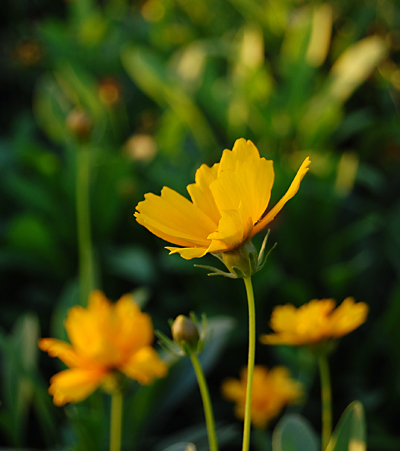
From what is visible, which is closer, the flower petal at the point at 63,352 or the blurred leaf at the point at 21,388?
the flower petal at the point at 63,352

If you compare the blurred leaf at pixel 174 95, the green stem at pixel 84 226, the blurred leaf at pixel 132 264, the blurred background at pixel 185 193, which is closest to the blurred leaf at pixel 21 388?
the blurred background at pixel 185 193

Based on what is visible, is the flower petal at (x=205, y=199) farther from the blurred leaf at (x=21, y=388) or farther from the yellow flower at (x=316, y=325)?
the blurred leaf at (x=21, y=388)

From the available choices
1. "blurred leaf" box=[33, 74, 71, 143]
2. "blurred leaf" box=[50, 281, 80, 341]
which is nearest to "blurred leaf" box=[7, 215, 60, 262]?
"blurred leaf" box=[50, 281, 80, 341]

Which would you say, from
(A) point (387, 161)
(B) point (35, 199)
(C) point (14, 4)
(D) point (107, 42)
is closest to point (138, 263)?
(B) point (35, 199)

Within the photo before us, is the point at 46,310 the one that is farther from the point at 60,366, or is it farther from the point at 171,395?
the point at 171,395

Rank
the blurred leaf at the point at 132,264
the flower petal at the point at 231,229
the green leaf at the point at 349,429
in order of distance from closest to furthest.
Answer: the flower petal at the point at 231,229, the green leaf at the point at 349,429, the blurred leaf at the point at 132,264
